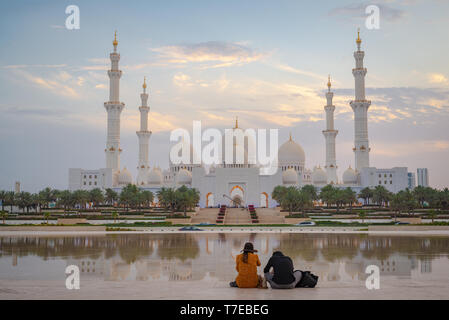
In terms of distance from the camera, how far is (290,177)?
7131cm

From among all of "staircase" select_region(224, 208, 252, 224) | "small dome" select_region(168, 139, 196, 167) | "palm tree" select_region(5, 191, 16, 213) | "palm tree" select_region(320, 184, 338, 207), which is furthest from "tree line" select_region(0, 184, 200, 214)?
"small dome" select_region(168, 139, 196, 167)

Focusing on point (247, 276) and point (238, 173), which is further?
point (238, 173)

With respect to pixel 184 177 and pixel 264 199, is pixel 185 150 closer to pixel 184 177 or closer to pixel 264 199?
pixel 184 177

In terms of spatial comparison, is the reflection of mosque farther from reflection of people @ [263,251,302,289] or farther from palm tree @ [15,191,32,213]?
palm tree @ [15,191,32,213]

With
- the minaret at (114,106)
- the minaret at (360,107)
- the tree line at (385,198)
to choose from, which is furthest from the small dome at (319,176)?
the minaret at (114,106)

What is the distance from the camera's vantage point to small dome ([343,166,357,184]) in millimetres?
70250

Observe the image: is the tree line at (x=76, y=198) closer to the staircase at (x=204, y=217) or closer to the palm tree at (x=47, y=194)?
the palm tree at (x=47, y=194)

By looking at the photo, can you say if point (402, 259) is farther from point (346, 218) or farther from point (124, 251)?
point (346, 218)

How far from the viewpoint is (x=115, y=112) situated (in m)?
65.3

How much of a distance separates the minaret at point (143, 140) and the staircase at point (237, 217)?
2185 centimetres

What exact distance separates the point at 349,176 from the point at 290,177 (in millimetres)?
8731

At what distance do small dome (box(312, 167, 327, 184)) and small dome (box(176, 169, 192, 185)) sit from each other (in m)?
19.2

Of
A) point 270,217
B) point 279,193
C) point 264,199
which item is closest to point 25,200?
point 270,217

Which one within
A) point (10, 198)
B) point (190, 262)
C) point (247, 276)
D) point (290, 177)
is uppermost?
point (290, 177)
